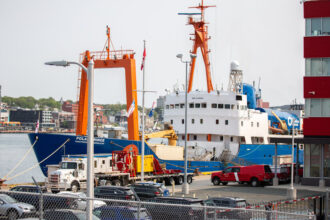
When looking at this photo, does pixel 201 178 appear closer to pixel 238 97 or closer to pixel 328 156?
pixel 238 97

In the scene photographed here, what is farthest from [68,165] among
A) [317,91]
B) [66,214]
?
[66,214]

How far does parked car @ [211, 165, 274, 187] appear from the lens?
36.1 metres

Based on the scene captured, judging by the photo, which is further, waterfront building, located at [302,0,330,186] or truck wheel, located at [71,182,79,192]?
waterfront building, located at [302,0,330,186]

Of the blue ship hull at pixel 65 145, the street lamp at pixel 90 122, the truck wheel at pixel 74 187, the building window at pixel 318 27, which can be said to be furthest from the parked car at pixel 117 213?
the blue ship hull at pixel 65 145

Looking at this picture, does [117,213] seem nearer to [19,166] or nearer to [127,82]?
[127,82]

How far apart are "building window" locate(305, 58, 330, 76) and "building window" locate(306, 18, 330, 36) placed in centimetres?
166

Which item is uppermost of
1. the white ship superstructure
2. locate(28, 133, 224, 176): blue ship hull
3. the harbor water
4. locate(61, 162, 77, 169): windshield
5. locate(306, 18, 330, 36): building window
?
locate(306, 18, 330, 36): building window

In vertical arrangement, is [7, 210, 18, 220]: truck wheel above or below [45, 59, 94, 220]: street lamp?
below

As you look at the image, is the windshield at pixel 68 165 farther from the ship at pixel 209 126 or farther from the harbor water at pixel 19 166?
the harbor water at pixel 19 166

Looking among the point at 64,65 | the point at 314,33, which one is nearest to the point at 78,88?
the point at 314,33

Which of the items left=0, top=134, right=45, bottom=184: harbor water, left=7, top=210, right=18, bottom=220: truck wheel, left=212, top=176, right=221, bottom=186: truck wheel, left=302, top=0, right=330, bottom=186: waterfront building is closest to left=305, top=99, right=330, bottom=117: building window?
left=302, top=0, right=330, bottom=186: waterfront building

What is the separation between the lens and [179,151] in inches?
1837

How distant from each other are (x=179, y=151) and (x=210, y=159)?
5.20 metres

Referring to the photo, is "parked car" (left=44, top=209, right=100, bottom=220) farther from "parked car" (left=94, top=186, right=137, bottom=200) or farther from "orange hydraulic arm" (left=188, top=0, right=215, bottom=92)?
"orange hydraulic arm" (left=188, top=0, right=215, bottom=92)
